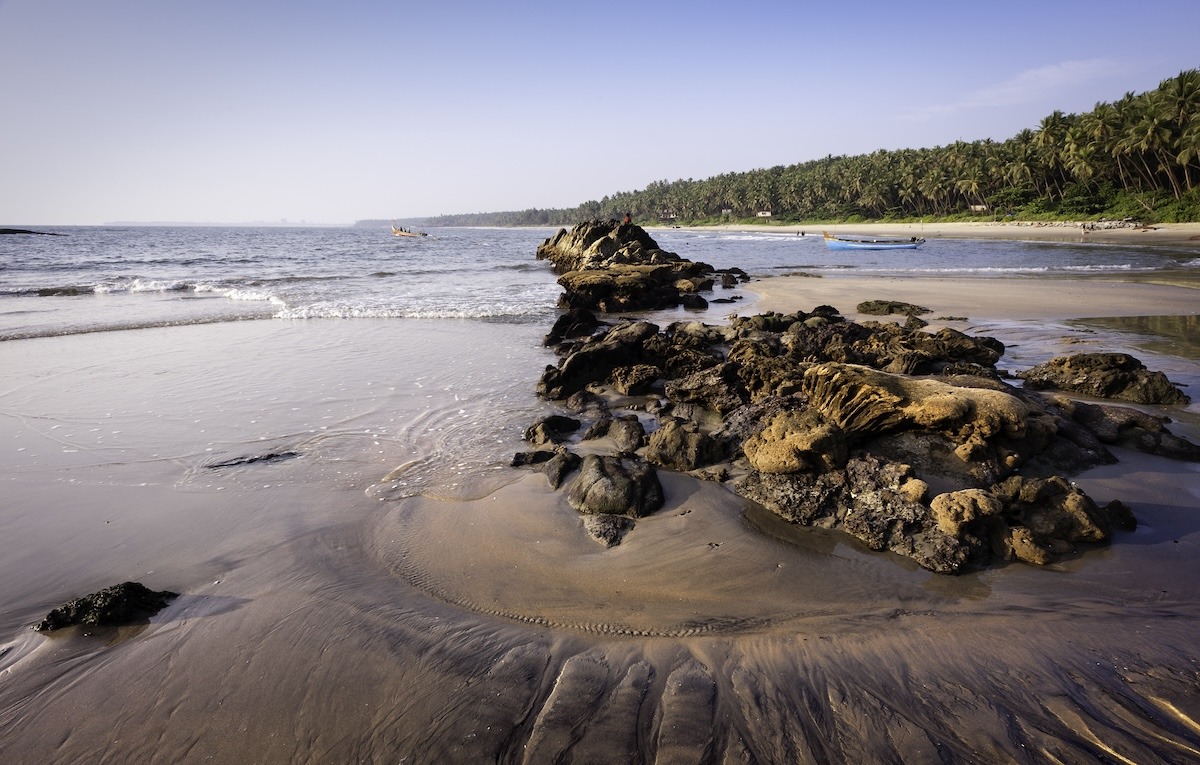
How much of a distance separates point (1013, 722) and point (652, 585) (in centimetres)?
248

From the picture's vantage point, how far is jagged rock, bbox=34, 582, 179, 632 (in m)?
4.40

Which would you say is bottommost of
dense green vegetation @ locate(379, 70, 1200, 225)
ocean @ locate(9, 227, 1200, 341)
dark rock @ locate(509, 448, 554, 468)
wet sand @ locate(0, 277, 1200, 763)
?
wet sand @ locate(0, 277, 1200, 763)

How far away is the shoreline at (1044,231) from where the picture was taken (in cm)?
4775

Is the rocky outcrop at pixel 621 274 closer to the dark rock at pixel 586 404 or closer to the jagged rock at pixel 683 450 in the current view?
the dark rock at pixel 586 404

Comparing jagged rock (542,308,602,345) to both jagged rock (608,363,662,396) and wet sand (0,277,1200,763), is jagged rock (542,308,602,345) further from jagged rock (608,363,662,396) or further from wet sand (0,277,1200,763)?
wet sand (0,277,1200,763)

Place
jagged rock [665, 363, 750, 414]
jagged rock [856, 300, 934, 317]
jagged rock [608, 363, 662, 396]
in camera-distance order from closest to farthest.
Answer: jagged rock [665, 363, 750, 414] < jagged rock [608, 363, 662, 396] < jagged rock [856, 300, 934, 317]

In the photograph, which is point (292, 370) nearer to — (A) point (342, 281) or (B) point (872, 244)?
(A) point (342, 281)

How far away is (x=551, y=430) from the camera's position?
8.29 m

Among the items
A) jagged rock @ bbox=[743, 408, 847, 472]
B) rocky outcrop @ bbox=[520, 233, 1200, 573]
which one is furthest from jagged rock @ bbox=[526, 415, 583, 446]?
jagged rock @ bbox=[743, 408, 847, 472]

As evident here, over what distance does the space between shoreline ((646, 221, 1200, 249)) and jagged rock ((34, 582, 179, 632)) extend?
58685 mm

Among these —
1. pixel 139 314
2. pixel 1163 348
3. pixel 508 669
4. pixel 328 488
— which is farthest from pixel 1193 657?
pixel 139 314

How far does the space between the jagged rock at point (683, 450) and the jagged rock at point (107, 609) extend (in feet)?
16.4

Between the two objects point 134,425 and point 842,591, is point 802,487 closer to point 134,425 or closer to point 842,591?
point 842,591

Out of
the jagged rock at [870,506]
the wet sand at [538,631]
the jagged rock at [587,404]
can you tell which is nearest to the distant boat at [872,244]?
the jagged rock at [587,404]
